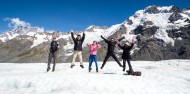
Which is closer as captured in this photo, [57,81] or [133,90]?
[133,90]

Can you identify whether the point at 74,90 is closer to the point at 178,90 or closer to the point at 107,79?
the point at 107,79

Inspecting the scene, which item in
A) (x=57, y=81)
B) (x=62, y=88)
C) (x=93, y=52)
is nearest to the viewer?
(x=62, y=88)

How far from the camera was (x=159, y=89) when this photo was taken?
16844mm

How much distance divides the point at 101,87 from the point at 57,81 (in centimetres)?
313

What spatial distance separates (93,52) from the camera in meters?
24.5

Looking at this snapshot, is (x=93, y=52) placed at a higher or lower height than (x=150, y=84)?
higher

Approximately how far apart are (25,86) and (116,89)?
19.7 ft

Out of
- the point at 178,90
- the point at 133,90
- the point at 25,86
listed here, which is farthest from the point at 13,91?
the point at 178,90

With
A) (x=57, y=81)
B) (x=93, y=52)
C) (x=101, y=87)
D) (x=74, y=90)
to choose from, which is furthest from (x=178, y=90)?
(x=93, y=52)

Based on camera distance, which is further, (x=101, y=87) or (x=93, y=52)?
(x=93, y=52)

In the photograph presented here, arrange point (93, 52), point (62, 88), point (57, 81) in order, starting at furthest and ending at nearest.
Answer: point (93, 52), point (57, 81), point (62, 88)

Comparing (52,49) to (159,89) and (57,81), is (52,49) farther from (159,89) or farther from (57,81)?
(159,89)

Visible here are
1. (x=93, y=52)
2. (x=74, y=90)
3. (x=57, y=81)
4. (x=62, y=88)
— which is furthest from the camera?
(x=93, y=52)

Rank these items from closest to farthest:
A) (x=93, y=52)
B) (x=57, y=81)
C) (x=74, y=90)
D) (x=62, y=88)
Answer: (x=74, y=90), (x=62, y=88), (x=57, y=81), (x=93, y=52)
